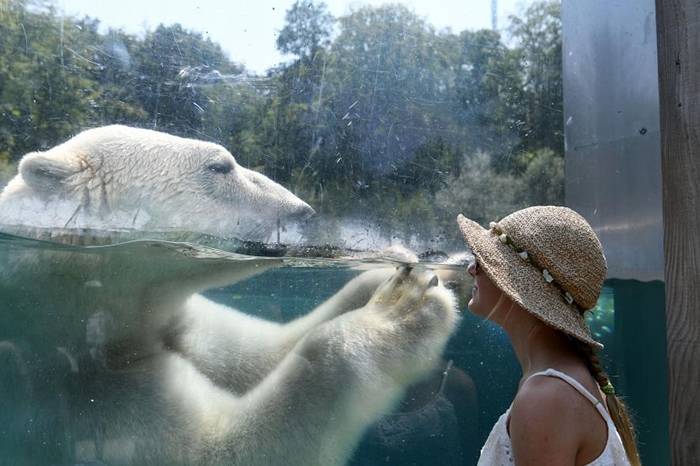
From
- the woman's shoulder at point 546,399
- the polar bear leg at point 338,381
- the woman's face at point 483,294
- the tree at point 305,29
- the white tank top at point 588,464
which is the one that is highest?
the tree at point 305,29

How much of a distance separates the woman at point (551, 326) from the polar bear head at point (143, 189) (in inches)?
60.9

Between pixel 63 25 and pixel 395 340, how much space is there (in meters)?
1.94

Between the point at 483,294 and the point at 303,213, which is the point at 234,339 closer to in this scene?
the point at 303,213

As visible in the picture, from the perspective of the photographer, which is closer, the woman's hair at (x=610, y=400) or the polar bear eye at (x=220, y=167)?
the woman's hair at (x=610, y=400)

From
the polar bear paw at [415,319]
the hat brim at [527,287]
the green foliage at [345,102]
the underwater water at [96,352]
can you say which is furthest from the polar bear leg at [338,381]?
the hat brim at [527,287]

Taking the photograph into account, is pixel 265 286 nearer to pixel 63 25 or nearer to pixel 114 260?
pixel 114 260

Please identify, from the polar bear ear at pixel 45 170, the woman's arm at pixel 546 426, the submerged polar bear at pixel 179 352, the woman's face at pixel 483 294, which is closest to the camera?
the woman's arm at pixel 546 426

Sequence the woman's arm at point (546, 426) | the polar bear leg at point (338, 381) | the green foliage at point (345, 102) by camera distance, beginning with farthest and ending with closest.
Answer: the polar bear leg at point (338, 381) < the green foliage at point (345, 102) < the woman's arm at point (546, 426)

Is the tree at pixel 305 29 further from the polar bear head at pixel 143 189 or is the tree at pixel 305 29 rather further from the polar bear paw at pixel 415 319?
the polar bear paw at pixel 415 319

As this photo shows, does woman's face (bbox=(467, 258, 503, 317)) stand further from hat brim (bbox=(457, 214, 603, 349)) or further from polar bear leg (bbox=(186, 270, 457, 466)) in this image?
polar bear leg (bbox=(186, 270, 457, 466))

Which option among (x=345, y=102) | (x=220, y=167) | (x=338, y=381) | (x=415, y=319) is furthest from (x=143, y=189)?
(x=415, y=319)

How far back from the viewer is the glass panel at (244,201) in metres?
2.48

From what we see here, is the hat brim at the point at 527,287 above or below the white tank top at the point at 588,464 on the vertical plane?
→ above

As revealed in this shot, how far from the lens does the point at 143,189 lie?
282 centimetres
